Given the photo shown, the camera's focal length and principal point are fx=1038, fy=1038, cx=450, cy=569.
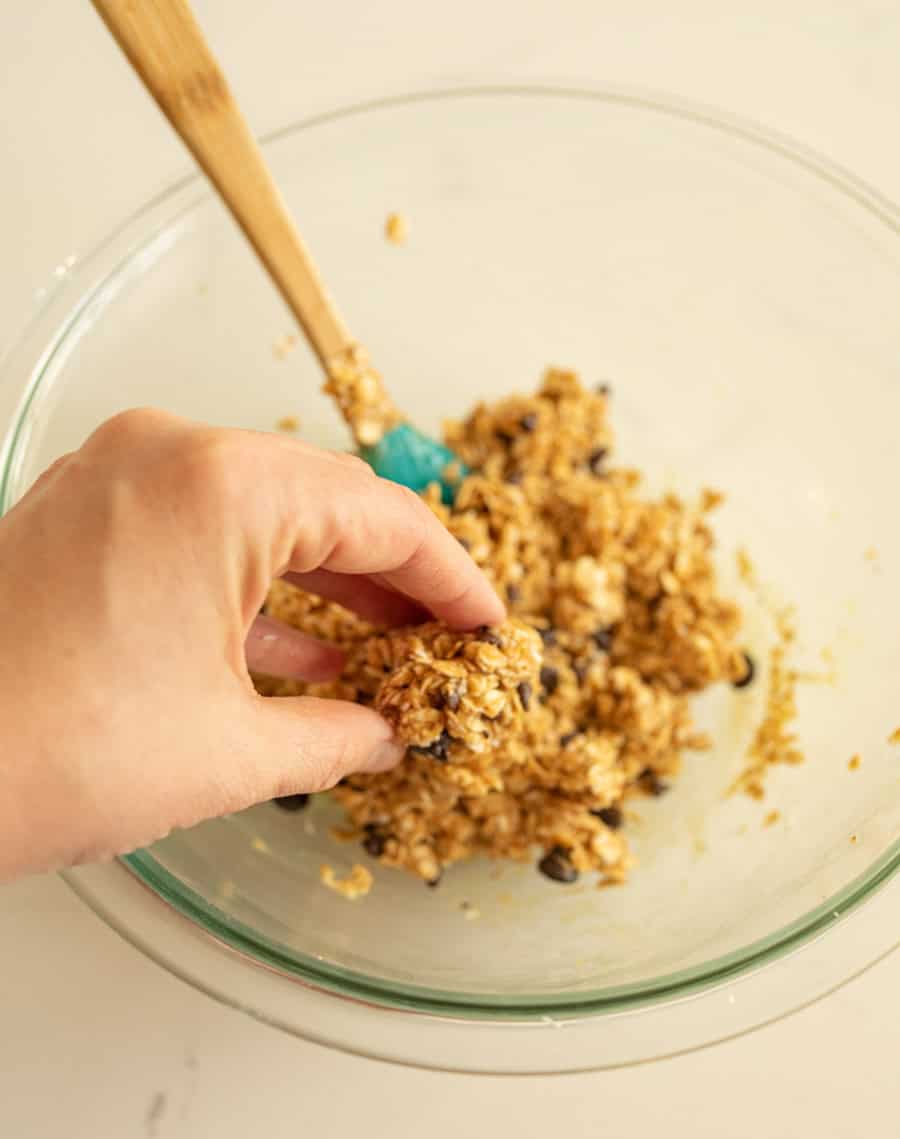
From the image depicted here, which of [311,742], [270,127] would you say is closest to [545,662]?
[311,742]

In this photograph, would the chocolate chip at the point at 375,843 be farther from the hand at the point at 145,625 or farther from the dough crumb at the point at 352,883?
the hand at the point at 145,625

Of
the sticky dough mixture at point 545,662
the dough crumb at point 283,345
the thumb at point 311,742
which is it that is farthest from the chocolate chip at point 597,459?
the thumb at point 311,742

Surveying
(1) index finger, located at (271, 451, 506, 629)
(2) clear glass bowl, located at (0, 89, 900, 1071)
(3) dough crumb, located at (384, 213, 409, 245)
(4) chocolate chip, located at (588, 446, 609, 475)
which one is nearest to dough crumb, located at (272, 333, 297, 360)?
(2) clear glass bowl, located at (0, 89, 900, 1071)

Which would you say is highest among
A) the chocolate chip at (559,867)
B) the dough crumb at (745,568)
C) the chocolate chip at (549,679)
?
the dough crumb at (745,568)

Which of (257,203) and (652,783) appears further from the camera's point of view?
(652,783)

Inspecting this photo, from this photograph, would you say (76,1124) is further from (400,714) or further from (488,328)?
(488,328)

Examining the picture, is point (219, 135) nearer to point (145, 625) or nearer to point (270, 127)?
point (270, 127)

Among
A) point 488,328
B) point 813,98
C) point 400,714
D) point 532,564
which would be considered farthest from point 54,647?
point 813,98
